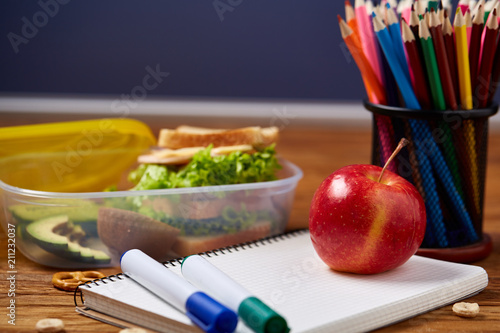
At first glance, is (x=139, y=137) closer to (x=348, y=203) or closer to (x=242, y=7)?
(x=348, y=203)

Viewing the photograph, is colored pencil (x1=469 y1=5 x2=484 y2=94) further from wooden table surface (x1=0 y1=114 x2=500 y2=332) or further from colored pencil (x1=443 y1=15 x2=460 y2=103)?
wooden table surface (x1=0 y1=114 x2=500 y2=332)

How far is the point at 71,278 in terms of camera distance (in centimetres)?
72

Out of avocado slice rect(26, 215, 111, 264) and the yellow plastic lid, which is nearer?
avocado slice rect(26, 215, 111, 264)

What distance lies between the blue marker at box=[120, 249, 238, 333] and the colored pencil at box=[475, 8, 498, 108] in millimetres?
436

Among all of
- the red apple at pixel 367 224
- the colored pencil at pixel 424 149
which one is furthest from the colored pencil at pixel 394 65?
the red apple at pixel 367 224

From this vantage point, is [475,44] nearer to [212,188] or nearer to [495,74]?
[495,74]

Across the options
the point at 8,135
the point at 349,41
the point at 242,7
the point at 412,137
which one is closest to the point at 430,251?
the point at 412,137

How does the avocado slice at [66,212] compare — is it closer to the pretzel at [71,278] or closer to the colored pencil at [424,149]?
the pretzel at [71,278]

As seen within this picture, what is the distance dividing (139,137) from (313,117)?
3.53ft

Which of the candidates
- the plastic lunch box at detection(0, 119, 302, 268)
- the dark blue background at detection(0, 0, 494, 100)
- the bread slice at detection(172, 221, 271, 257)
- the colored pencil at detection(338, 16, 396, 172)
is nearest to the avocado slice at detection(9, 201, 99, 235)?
the plastic lunch box at detection(0, 119, 302, 268)

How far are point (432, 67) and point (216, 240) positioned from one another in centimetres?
34

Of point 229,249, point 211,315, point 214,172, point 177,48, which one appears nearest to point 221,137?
point 214,172

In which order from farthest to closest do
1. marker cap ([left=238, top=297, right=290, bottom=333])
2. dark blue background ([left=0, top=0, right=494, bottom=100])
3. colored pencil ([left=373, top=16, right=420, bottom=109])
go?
dark blue background ([left=0, top=0, right=494, bottom=100]) < colored pencil ([left=373, top=16, right=420, bottom=109]) < marker cap ([left=238, top=297, right=290, bottom=333])

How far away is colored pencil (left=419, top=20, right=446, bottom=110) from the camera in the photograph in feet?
2.37
